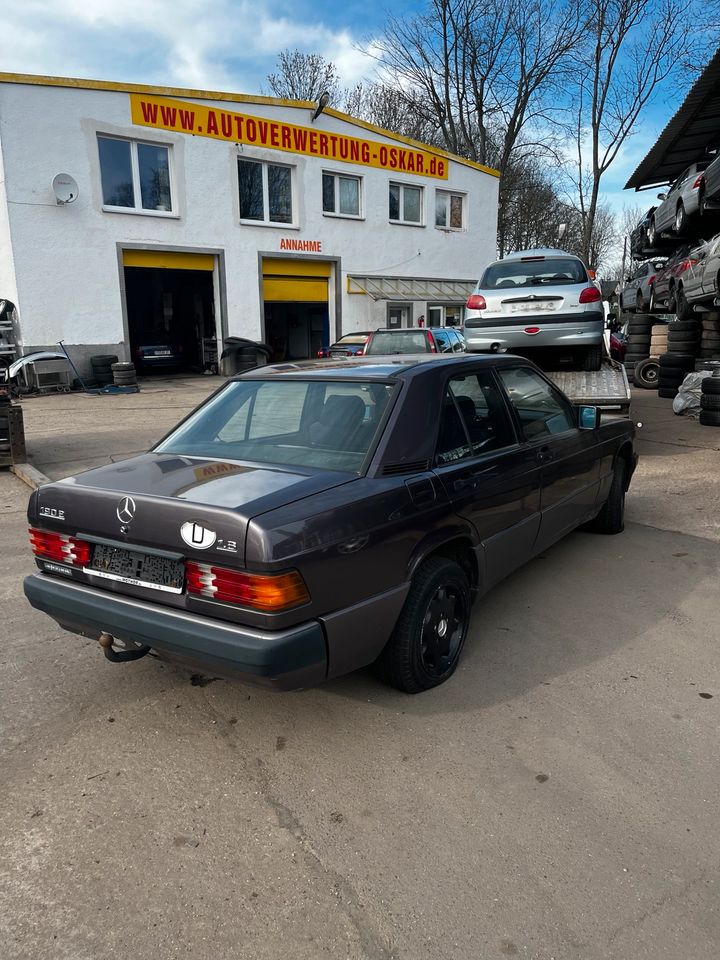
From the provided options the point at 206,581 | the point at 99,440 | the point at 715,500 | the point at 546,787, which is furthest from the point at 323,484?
the point at 99,440

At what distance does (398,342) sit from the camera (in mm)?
13930

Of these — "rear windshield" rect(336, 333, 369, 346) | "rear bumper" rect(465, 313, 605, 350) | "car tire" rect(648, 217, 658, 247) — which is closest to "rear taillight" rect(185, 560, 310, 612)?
"rear bumper" rect(465, 313, 605, 350)

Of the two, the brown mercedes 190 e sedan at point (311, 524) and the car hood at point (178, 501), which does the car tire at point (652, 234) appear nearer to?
the brown mercedes 190 e sedan at point (311, 524)

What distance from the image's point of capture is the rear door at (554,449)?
418 centimetres

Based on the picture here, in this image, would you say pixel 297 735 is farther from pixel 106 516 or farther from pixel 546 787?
pixel 106 516

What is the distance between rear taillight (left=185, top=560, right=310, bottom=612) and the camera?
2.50m

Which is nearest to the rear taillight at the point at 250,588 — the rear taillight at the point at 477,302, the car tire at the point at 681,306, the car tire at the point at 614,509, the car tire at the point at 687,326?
the car tire at the point at 614,509

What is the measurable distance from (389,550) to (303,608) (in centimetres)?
49

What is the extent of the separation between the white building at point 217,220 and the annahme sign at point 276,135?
44mm

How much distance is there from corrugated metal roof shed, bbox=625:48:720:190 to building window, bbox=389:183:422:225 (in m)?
7.72

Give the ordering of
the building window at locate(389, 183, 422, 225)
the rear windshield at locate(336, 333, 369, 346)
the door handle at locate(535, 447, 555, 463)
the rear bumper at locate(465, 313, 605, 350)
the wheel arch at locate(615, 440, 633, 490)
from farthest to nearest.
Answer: the building window at locate(389, 183, 422, 225)
the rear windshield at locate(336, 333, 369, 346)
the rear bumper at locate(465, 313, 605, 350)
the wheel arch at locate(615, 440, 633, 490)
the door handle at locate(535, 447, 555, 463)

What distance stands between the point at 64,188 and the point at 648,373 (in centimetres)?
1524

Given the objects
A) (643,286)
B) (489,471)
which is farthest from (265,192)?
(489,471)

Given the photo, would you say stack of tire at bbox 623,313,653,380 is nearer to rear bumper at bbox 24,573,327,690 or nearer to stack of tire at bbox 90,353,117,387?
stack of tire at bbox 90,353,117,387
